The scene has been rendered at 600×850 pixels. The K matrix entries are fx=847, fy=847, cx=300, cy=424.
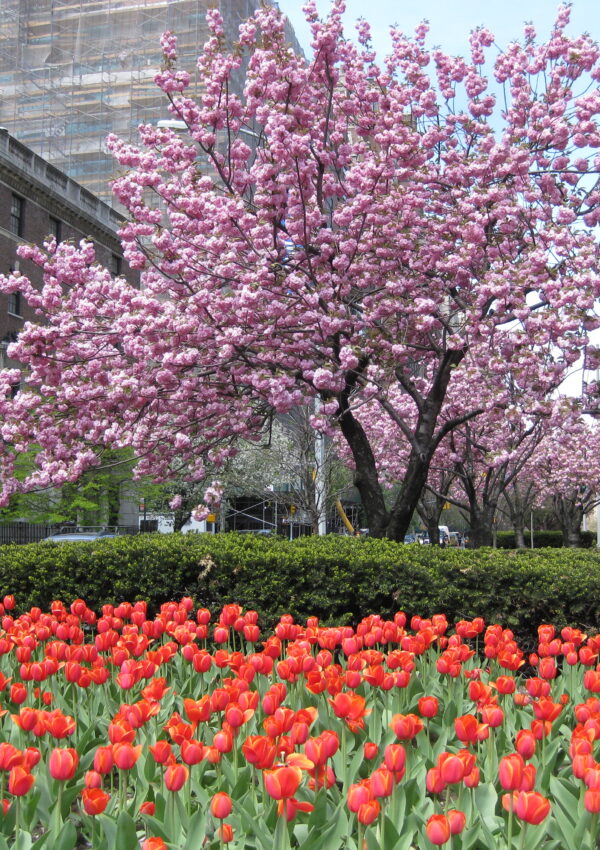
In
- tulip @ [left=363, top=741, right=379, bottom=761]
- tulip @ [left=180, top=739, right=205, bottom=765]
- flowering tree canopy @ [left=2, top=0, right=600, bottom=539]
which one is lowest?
tulip @ [left=363, top=741, right=379, bottom=761]

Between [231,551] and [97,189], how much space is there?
145 feet

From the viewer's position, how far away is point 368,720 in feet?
14.4

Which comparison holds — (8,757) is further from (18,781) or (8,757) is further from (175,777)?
(175,777)

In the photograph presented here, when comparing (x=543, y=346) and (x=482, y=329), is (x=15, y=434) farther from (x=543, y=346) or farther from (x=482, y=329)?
(x=543, y=346)

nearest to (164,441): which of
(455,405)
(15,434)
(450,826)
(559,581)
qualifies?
(15,434)

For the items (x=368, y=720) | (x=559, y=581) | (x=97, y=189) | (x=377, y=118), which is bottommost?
(x=368, y=720)

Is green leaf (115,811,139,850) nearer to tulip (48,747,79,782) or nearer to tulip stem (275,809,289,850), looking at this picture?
tulip (48,747,79,782)

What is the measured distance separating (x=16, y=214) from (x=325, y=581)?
3259cm

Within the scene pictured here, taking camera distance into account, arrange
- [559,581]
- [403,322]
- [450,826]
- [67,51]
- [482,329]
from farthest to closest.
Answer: [67,51] → [403,322] → [482,329] → [559,581] → [450,826]

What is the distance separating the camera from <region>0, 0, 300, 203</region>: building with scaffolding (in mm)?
44219

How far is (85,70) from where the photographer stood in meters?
47.5

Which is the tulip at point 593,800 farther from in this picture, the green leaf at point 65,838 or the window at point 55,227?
the window at point 55,227

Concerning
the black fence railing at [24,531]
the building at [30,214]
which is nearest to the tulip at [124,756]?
the building at [30,214]

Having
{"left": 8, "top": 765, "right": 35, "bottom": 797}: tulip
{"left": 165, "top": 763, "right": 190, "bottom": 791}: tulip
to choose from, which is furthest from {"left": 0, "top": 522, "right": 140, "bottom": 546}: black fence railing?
{"left": 165, "top": 763, "right": 190, "bottom": 791}: tulip
